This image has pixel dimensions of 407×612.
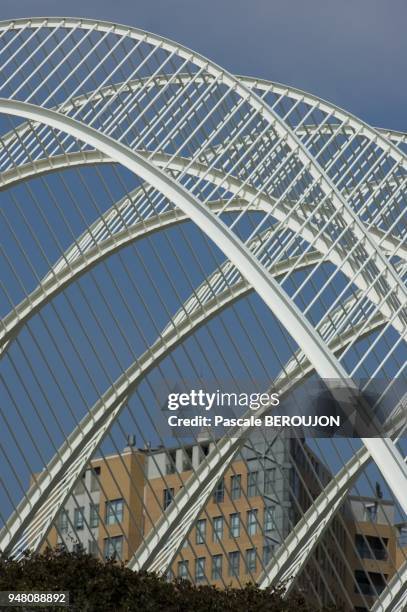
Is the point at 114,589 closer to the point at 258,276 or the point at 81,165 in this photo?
the point at 258,276

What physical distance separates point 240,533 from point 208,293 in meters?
61.6

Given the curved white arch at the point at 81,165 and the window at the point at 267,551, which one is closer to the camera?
the curved white arch at the point at 81,165

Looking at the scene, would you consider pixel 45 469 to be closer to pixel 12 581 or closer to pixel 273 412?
pixel 273 412

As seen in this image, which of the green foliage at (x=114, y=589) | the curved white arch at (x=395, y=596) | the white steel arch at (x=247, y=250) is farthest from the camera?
the curved white arch at (x=395, y=596)

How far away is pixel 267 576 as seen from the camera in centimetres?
4359

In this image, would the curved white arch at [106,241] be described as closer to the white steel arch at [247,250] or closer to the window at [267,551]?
the white steel arch at [247,250]

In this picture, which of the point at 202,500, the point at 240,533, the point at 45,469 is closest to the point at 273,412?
the point at 202,500

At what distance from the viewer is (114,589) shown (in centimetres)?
3114

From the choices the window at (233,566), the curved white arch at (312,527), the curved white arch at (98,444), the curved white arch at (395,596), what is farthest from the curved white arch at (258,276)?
the curved white arch at (395,596)

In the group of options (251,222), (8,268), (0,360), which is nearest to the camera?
(251,222)

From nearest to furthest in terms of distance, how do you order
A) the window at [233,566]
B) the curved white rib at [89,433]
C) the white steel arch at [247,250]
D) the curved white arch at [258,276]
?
the curved white arch at [258,276] < the white steel arch at [247,250] < the window at [233,566] < the curved white rib at [89,433]

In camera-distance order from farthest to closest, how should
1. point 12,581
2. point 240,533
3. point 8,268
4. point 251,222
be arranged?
point 240,533
point 8,268
point 251,222
point 12,581

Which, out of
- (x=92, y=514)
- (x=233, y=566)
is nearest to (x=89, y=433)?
(x=233, y=566)

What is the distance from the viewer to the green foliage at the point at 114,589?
30594mm
